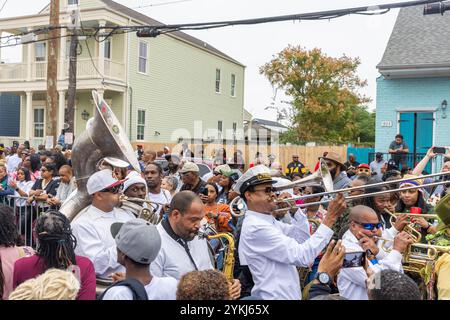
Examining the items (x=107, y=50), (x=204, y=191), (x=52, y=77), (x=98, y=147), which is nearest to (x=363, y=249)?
(x=98, y=147)

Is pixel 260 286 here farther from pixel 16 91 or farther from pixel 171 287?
pixel 16 91

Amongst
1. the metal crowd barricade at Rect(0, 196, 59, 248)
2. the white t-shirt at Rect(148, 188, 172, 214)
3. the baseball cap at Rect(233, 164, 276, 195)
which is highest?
the baseball cap at Rect(233, 164, 276, 195)

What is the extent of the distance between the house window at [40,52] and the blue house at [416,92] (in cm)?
1719

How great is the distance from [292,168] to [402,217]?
37.4ft

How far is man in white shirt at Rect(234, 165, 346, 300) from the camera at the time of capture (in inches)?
143

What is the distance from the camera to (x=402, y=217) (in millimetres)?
4625

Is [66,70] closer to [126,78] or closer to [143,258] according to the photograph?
[126,78]

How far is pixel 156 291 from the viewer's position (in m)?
2.99

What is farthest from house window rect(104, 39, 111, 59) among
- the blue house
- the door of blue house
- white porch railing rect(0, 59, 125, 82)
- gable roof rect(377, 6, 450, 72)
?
the door of blue house

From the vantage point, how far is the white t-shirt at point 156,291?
2750mm

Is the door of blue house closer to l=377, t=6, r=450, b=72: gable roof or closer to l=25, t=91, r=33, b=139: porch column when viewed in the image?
l=377, t=6, r=450, b=72: gable roof

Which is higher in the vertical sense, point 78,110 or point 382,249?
point 78,110

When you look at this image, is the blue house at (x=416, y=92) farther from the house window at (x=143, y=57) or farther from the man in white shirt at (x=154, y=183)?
the house window at (x=143, y=57)
